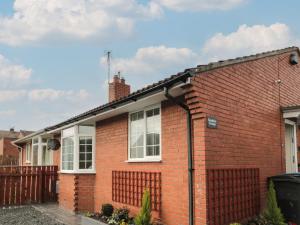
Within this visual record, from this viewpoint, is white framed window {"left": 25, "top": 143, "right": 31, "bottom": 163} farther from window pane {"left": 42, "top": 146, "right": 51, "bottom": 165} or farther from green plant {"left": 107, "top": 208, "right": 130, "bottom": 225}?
green plant {"left": 107, "top": 208, "right": 130, "bottom": 225}

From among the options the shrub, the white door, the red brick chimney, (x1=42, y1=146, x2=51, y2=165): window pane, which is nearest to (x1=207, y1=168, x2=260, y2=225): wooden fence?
the white door

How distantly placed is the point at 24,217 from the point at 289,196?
27.9 ft

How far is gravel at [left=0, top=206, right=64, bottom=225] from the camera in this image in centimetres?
1090

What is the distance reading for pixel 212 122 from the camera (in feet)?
24.8

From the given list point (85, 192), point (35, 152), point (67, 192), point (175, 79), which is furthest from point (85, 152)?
point (35, 152)

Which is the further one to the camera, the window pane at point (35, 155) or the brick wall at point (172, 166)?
the window pane at point (35, 155)

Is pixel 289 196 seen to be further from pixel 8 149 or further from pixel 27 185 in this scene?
pixel 8 149

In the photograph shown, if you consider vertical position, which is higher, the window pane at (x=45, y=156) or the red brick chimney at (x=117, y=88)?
the red brick chimney at (x=117, y=88)

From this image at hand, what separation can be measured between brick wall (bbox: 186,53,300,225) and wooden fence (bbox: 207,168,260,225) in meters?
0.17

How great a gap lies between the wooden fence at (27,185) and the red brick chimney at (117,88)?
444 cm

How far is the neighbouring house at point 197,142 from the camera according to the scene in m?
7.49

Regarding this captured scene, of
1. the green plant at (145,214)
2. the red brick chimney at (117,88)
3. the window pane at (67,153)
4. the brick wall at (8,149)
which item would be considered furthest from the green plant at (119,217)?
the brick wall at (8,149)

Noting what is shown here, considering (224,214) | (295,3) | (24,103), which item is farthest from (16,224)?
(24,103)

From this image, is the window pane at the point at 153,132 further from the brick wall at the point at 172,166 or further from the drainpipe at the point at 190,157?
the drainpipe at the point at 190,157
